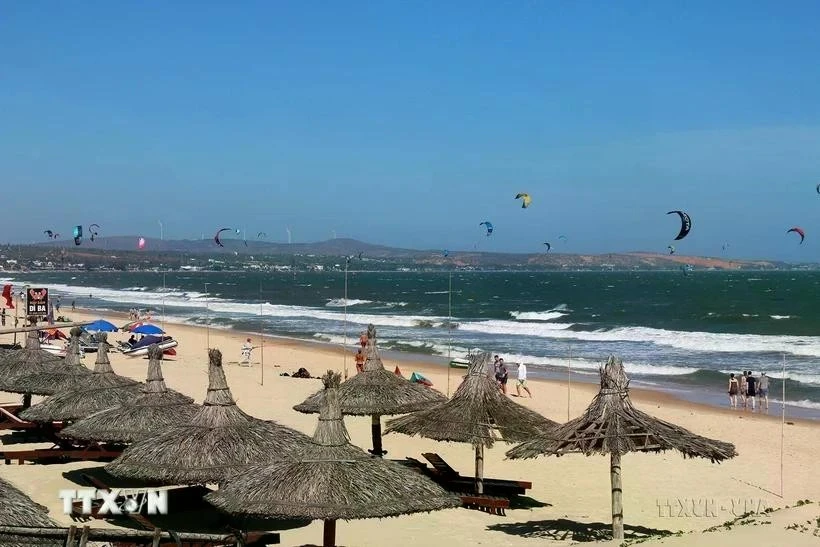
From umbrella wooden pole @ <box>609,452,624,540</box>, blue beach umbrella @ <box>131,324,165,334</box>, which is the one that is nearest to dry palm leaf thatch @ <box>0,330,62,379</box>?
umbrella wooden pole @ <box>609,452,624,540</box>

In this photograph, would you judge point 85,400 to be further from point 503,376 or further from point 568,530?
point 503,376

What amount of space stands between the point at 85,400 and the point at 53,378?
1984 mm

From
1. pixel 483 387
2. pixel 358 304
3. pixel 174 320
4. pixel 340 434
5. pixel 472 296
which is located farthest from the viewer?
pixel 472 296

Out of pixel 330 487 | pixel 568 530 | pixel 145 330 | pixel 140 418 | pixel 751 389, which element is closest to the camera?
pixel 330 487

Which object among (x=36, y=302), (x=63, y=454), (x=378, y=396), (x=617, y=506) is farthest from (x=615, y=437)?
(x=36, y=302)

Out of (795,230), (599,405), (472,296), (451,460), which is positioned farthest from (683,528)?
(472,296)

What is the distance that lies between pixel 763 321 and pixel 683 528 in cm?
4645

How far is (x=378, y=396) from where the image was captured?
13.1m

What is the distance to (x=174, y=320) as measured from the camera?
173 ft

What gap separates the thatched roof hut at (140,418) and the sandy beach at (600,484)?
0.94m

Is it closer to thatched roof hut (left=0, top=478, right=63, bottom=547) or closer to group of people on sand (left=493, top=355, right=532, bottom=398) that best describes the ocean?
group of people on sand (left=493, top=355, right=532, bottom=398)

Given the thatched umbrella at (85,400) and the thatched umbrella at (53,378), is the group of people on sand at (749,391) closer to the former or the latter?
the thatched umbrella at (85,400)

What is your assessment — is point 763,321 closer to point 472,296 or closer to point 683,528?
point 472,296

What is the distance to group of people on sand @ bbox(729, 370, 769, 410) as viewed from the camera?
71.0ft
